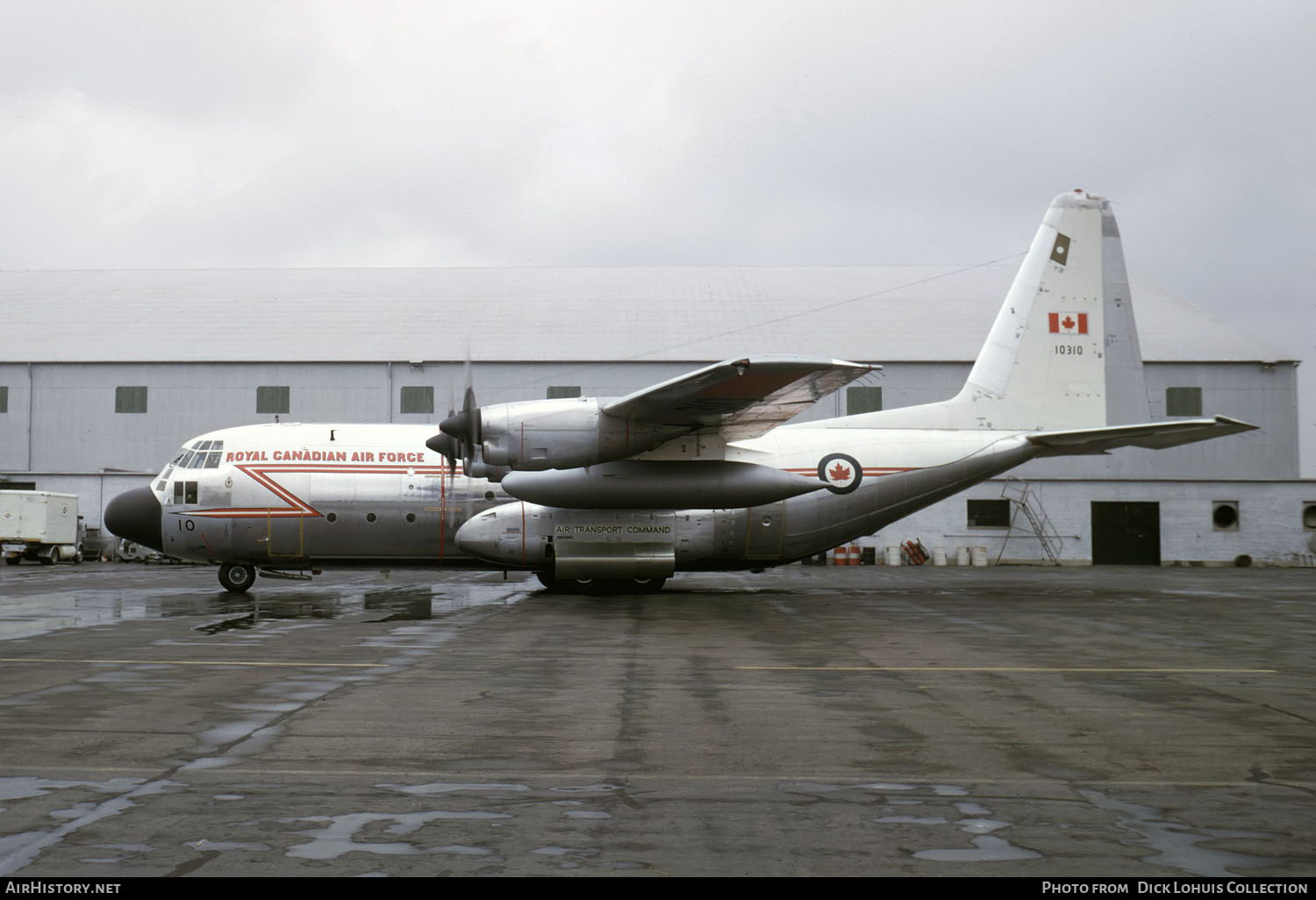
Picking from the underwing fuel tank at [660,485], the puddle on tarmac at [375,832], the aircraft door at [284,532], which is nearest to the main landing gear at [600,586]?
the underwing fuel tank at [660,485]

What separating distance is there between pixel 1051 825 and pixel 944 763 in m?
1.54

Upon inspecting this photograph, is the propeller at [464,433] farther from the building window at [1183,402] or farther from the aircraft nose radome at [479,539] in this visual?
the building window at [1183,402]

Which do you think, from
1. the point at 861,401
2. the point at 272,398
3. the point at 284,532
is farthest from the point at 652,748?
the point at 272,398

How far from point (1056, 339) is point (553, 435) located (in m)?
11.9

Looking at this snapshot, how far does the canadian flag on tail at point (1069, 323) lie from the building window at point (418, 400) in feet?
79.0

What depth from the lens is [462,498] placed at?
21.8m

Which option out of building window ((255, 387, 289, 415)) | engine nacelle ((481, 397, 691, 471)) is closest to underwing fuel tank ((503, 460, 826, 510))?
engine nacelle ((481, 397, 691, 471))

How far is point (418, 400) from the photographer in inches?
1597

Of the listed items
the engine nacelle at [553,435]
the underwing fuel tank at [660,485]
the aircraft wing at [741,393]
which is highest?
the aircraft wing at [741,393]

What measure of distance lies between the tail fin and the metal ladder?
1476 cm

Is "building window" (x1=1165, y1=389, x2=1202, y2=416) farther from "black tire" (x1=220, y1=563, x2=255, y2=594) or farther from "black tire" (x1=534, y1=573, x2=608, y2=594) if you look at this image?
"black tire" (x1=220, y1=563, x2=255, y2=594)

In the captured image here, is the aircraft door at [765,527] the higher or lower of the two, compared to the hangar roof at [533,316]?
lower

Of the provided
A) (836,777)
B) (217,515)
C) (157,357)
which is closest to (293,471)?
(217,515)

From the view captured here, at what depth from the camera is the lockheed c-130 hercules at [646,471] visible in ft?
65.2
